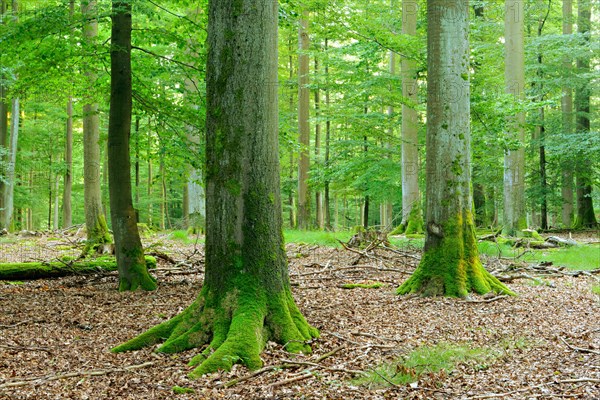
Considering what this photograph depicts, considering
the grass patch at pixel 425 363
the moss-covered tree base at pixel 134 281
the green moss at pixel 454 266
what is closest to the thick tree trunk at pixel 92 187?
the moss-covered tree base at pixel 134 281

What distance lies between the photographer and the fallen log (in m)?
8.98

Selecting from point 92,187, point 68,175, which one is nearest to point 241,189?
point 92,187

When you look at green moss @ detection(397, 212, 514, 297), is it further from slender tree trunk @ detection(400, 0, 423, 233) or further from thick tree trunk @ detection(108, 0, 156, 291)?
slender tree trunk @ detection(400, 0, 423, 233)

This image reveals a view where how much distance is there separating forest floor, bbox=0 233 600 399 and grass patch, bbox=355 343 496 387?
0.06ft

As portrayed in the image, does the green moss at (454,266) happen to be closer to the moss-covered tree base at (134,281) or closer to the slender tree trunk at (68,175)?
the moss-covered tree base at (134,281)

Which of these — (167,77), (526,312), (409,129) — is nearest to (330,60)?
(409,129)

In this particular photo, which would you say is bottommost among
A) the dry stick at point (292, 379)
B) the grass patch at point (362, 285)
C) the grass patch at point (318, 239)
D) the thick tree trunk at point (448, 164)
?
the dry stick at point (292, 379)

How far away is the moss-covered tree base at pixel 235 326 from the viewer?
4.40m

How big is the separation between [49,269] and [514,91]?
476 inches

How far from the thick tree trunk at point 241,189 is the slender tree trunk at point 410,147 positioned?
1052cm

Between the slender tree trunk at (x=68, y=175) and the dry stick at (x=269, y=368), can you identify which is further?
the slender tree trunk at (x=68, y=175)

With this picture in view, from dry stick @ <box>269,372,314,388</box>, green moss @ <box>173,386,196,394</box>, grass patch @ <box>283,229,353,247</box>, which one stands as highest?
A: grass patch @ <box>283,229,353,247</box>

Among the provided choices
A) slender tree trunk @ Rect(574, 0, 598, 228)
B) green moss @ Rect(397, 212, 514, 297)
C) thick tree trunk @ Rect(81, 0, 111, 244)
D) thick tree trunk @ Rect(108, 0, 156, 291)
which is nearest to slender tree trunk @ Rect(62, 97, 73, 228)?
thick tree trunk @ Rect(81, 0, 111, 244)

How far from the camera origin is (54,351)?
4.89 metres
